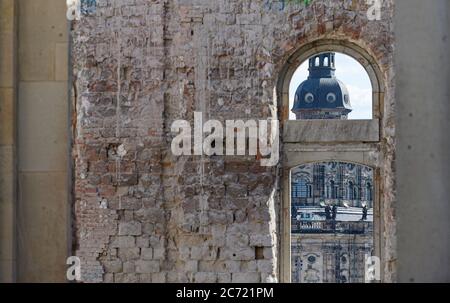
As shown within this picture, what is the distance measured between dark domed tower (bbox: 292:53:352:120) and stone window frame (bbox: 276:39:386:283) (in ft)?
180

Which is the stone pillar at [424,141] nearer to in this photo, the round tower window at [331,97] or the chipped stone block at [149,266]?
the chipped stone block at [149,266]

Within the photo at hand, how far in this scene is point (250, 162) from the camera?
28.4 ft

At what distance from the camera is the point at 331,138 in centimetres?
891

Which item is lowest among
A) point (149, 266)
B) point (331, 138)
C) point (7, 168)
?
point (149, 266)

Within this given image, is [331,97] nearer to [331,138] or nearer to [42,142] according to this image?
[331,138]

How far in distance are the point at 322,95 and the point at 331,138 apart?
58092 millimetres

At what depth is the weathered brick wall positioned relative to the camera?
8609 millimetres

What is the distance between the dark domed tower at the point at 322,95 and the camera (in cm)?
6494

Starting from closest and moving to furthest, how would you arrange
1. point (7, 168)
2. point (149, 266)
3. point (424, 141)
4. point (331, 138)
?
point (7, 168) < point (424, 141) < point (149, 266) < point (331, 138)

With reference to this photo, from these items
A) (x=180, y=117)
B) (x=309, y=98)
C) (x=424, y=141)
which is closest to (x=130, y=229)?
(x=180, y=117)

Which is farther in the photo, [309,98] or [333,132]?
[309,98]

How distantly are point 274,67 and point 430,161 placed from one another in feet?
17.7

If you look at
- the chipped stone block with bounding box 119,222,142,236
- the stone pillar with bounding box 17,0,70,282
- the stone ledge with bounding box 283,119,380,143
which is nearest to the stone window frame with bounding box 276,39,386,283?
the stone ledge with bounding box 283,119,380,143

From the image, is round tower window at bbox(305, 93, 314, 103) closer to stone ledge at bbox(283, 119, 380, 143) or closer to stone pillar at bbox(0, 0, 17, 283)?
stone ledge at bbox(283, 119, 380, 143)
